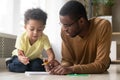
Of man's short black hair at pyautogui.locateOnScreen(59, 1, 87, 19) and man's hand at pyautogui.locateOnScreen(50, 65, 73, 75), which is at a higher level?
man's short black hair at pyautogui.locateOnScreen(59, 1, 87, 19)

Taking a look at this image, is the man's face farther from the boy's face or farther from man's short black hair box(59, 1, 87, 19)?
the boy's face

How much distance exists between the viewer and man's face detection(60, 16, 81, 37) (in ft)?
6.38

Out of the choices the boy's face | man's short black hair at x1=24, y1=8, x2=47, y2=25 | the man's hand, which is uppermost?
man's short black hair at x1=24, y1=8, x2=47, y2=25

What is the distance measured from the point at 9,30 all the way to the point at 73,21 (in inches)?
51.1

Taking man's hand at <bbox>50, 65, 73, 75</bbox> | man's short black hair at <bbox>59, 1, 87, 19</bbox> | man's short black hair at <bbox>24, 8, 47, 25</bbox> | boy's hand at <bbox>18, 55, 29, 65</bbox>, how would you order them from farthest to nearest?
1. man's short black hair at <bbox>24, 8, 47, 25</bbox>
2. boy's hand at <bbox>18, 55, 29, 65</bbox>
3. man's short black hair at <bbox>59, 1, 87, 19</bbox>
4. man's hand at <bbox>50, 65, 73, 75</bbox>

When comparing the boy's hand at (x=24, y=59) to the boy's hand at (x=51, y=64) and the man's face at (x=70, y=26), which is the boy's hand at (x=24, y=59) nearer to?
the boy's hand at (x=51, y=64)

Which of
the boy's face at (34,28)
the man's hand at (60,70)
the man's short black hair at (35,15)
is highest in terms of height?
the man's short black hair at (35,15)

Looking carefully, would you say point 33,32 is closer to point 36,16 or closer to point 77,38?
point 36,16

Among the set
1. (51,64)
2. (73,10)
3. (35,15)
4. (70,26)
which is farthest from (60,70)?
(35,15)

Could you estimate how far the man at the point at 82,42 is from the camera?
1940 mm

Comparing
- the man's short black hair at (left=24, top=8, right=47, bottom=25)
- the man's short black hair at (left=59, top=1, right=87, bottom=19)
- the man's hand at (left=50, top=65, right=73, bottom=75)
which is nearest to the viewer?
the man's hand at (left=50, top=65, right=73, bottom=75)

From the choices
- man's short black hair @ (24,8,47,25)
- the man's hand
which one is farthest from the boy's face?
the man's hand

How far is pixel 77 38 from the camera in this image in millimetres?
2150

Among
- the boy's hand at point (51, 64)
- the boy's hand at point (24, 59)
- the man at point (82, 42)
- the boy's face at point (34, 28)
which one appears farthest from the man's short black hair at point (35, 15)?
the boy's hand at point (51, 64)
